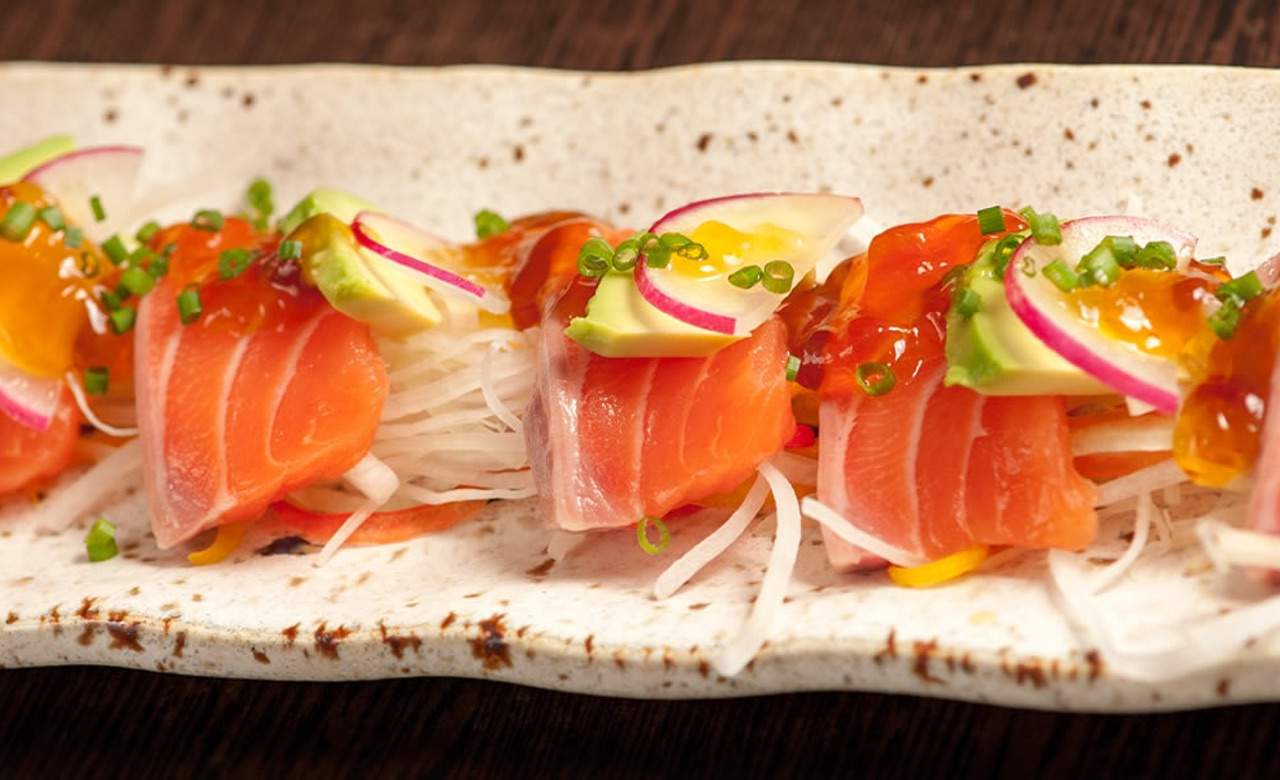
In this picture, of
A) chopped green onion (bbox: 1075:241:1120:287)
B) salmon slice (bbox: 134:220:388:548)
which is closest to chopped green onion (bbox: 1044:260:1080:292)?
chopped green onion (bbox: 1075:241:1120:287)

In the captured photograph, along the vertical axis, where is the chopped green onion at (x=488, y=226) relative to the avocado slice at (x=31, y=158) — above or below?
above

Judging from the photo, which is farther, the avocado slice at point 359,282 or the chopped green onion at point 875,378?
the avocado slice at point 359,282

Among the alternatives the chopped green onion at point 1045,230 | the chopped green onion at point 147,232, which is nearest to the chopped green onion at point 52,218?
the chopped green onion at point 147,232

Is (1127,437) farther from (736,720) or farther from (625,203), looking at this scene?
(625,203)

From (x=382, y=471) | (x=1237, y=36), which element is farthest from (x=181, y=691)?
(x=1237, y=36)

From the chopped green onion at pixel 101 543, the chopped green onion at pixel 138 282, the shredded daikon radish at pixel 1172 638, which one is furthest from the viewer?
the chopped green onion at pixel 138 282

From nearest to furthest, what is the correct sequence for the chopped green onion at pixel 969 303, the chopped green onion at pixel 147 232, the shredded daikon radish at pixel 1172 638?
the shredded daikon radish at pixel 1172 638 < the chopped green onion at pixel 969 303 < the chopped green onion at pixel 147 232

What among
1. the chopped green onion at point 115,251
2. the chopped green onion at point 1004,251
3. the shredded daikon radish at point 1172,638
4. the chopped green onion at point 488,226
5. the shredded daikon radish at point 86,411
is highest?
the chopped green onion at point 1004,251

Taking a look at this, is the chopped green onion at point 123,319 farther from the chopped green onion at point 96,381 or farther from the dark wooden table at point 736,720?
the dark wooden table at point 736,720

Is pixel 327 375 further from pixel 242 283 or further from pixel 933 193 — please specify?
pixel 933 193
